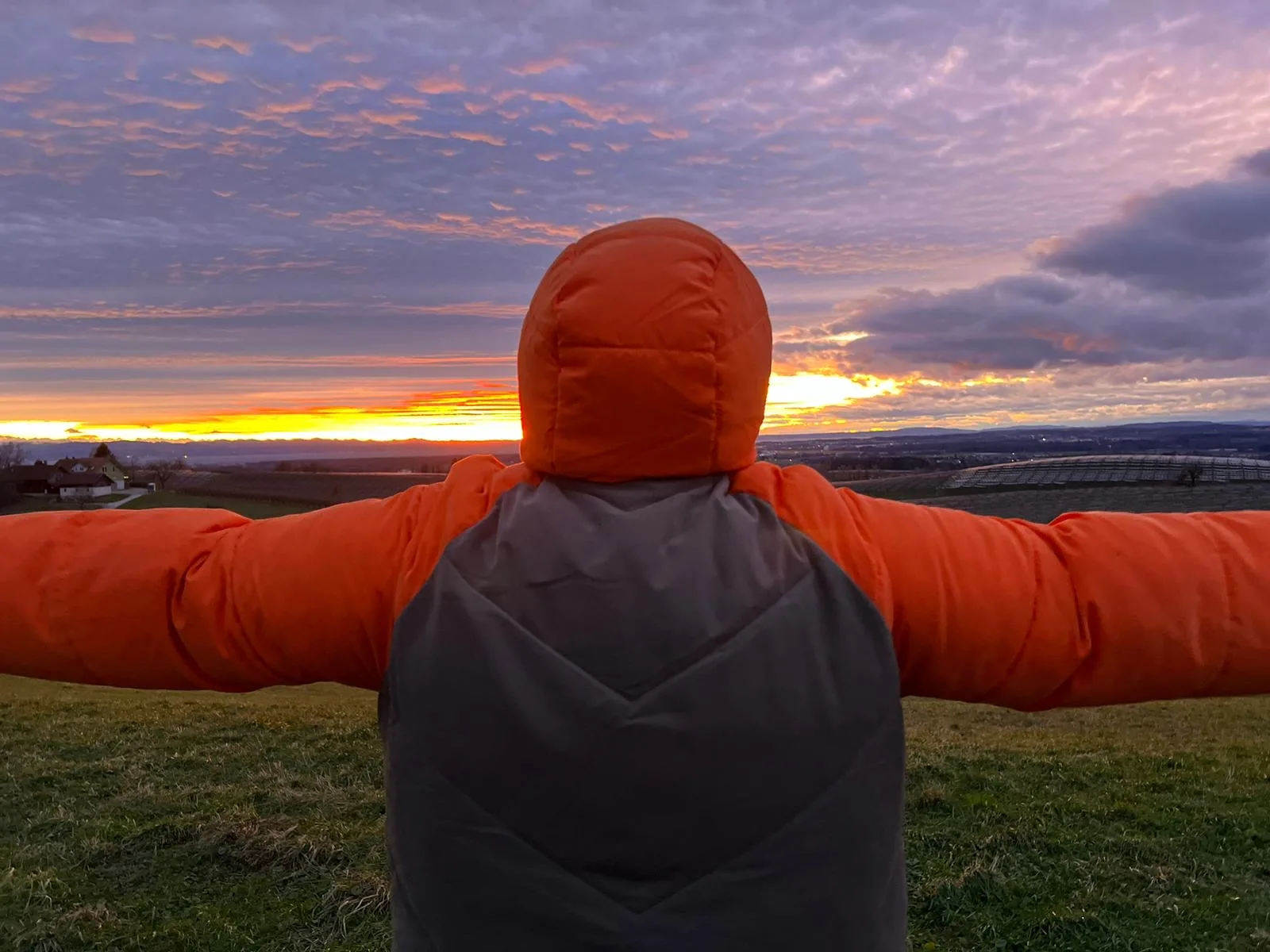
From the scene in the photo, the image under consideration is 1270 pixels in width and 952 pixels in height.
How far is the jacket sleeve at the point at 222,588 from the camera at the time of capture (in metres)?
1.51

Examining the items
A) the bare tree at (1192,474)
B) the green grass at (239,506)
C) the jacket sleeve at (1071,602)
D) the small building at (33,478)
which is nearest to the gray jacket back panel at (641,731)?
the jacket sleeve at (1071,602)

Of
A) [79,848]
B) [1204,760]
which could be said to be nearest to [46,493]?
[79,848]

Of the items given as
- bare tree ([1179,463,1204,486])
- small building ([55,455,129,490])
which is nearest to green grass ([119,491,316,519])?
small building ([55,455,129,490])

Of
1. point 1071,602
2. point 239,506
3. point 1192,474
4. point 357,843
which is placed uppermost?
point 1071,602

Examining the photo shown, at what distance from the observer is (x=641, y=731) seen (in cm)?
Result: 136

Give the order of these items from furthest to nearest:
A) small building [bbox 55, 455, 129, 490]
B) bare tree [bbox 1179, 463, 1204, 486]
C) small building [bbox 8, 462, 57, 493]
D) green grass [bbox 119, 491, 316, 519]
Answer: bare tree [bbox 1179, 463, 1204, 486] < small building [bbox 55, 455, 129, 490] < small building [bbox 8, 462, 57, 493] < green grass [bbox 119, 491, 316, 519]

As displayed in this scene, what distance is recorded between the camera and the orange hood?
1.43 meters

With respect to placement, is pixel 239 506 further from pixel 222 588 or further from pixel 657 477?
Result: pixel 657 477

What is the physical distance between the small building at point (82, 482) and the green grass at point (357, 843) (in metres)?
22.1

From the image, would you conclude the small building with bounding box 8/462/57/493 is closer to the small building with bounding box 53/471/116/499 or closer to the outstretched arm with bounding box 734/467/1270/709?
the small building with bounding box 53/471/116/499

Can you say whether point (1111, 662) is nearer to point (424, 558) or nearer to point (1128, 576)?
point (1128, 576)

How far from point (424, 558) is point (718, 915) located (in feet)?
2.22

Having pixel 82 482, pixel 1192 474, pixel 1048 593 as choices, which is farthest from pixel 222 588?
pixel 1192 474

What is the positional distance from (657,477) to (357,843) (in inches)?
125
